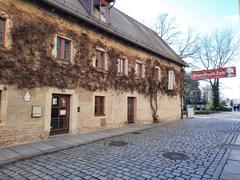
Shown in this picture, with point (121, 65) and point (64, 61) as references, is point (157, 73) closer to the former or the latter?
point (121, 65)

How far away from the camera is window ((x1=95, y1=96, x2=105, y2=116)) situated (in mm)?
11086

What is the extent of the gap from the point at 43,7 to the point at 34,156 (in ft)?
20.4

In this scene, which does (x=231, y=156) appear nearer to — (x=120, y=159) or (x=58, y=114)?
(x=120, y=159)

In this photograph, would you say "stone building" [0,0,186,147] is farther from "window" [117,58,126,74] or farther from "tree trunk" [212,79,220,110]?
"tree trunk" [212,79,220,110]

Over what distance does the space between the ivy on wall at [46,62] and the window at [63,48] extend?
307 millimetres

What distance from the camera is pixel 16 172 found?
15.7 feet

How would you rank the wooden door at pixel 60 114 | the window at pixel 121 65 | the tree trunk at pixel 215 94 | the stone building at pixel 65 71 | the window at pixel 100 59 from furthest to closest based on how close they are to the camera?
the tree trunk at pixel 215 94 < the window at pixel 121 65 < the window at pixel 100 59 < the wooden door at pixel 60 114 < the stone building at pixel 65 71

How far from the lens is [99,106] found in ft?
37.0

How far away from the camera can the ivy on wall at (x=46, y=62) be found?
7363mm

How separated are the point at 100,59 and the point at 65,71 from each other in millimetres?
2833

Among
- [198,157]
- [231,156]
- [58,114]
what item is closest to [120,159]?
[198,157]

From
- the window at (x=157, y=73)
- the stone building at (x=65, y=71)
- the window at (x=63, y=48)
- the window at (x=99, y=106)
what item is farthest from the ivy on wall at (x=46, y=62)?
the window at (x=157, y=73)

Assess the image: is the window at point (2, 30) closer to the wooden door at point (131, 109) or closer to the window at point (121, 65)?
the window at point (121, 65)

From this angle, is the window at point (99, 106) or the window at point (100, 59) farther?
the window at point (100, 59)
